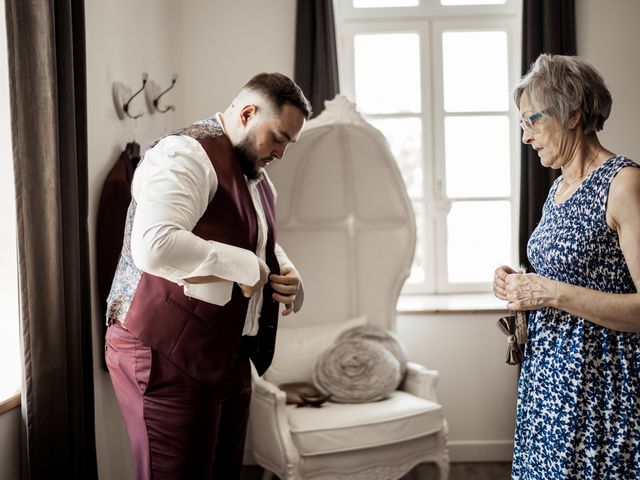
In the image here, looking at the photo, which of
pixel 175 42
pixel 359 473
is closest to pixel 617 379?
pixel 359 473

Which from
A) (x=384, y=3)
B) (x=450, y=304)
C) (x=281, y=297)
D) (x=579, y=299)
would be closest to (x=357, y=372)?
(x=450, y=304)

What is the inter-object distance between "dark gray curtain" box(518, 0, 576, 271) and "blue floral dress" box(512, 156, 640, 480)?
1.84 metres

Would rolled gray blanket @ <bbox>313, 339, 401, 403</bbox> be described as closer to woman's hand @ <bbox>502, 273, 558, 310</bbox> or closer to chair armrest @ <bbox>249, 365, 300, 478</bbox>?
chair armrest @ <bbox>249, 365, 300, 478</bbox>

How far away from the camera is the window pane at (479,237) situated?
3.51 meters

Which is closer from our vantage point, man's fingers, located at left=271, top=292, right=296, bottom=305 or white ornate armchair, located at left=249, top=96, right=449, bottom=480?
man's fingers, located at left=271, top=292, right=296, bottom=305

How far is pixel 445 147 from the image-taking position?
353 cm

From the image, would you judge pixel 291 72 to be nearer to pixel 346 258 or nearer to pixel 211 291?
pixel 346 258

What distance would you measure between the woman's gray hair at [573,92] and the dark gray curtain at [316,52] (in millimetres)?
1855

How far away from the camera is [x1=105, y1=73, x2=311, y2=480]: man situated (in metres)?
1.38

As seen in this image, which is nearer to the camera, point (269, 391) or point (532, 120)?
point (532, 120)

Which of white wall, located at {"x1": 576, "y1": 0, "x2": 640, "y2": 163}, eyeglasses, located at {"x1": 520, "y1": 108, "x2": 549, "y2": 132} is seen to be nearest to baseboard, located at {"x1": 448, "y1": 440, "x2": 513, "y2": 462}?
white wall, located at {"x1": 576, "y1": 0, "x2": 640, "y2": 163}

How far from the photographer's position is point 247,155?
1.61 m

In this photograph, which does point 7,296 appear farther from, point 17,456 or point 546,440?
point 546,440

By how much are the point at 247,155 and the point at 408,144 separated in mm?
2056
